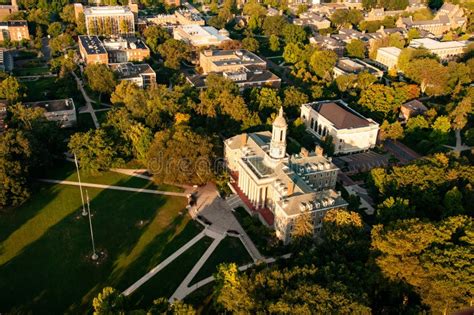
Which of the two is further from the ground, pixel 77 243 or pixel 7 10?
pixel 7 10

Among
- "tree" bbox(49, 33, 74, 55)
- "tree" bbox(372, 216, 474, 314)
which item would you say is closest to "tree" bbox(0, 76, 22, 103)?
"tree" bbox(49, 33, 74, 55)

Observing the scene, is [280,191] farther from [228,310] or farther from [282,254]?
[228,310]

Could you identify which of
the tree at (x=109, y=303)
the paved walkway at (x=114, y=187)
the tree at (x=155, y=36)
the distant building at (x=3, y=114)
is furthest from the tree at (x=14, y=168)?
the tree at (x=155, y=36)

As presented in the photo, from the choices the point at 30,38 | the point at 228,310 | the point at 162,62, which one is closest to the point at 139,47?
the point at 162,62

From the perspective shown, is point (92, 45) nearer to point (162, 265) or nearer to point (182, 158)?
point (182, 158)

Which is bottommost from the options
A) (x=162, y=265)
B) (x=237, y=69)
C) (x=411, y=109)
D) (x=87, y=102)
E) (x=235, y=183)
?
(x=162, y=265)

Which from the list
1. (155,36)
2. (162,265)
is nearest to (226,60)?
(155,36)

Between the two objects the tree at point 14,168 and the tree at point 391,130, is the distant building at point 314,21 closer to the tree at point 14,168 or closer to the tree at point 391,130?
the tree at point 391,130

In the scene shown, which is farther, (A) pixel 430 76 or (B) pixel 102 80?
(A) pixel 430 76

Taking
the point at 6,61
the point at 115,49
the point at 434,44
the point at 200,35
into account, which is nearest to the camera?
the point at 6,61
